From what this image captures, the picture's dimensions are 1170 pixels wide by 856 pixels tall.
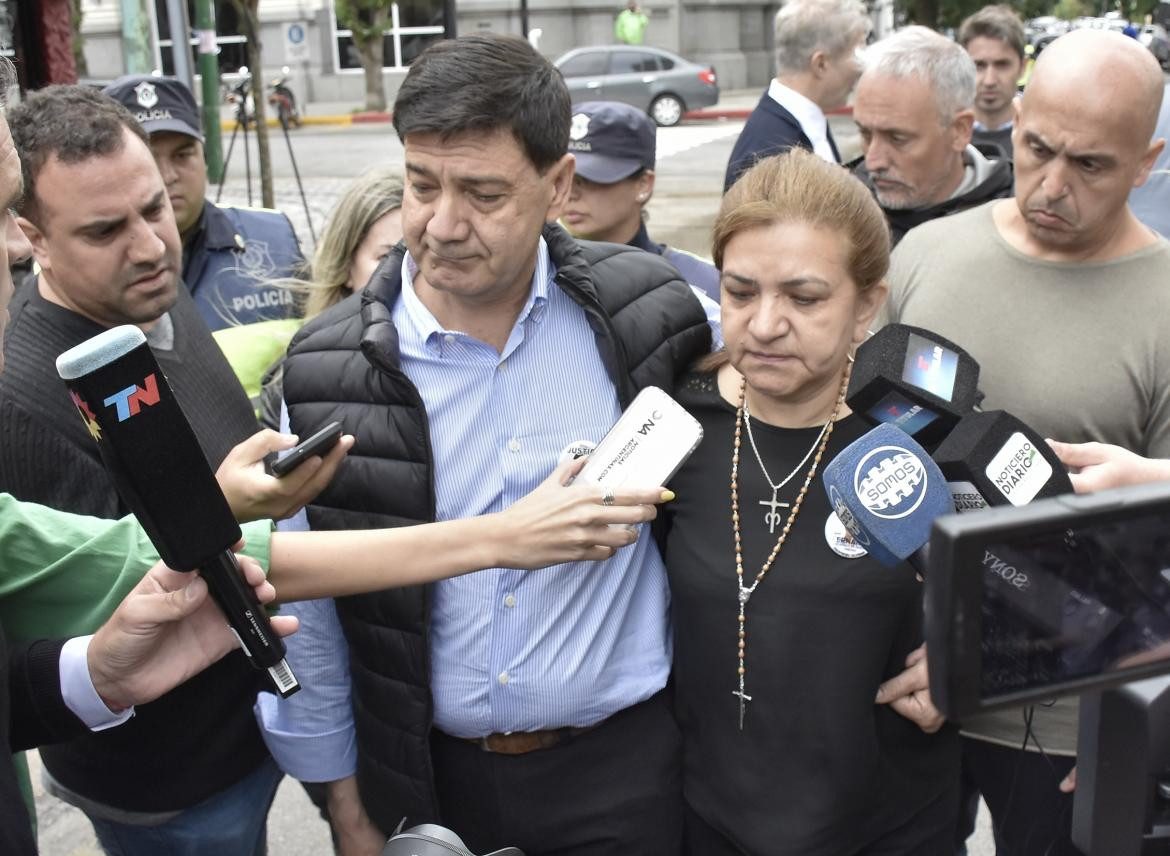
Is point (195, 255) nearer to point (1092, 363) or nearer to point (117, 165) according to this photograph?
point (117, 165)

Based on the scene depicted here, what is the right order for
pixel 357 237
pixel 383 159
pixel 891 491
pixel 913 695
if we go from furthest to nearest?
pixel 383 159 → pixel 357 237 → pixel 913 695 → pixel 891 491

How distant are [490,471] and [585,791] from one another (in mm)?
615

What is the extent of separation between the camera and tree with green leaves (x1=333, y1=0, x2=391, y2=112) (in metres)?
24.6

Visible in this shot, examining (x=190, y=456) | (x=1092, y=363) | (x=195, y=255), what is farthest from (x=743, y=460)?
(x=195, y=255)

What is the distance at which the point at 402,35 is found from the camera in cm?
2836

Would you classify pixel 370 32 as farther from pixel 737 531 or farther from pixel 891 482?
pixel 891 482

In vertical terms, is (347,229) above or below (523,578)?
above

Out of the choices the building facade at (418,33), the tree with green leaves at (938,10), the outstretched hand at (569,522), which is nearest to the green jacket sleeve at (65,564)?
the outstretched hand at (569,522)

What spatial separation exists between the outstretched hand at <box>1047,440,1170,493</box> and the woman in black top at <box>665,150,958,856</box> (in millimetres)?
324

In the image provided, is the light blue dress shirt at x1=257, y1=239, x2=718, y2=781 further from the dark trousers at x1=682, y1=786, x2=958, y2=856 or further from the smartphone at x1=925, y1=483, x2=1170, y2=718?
the smartphone at x1=925, y1=483, x2=1170, y2=718

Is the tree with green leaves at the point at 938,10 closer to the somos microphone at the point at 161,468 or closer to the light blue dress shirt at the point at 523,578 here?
the light blue dress shirt at the point at 523,578

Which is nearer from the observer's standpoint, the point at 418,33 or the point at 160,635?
the point at 160,635

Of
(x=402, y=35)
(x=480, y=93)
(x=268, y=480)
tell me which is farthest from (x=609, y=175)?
(x=402, y=35)

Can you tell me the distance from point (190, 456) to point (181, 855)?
50.6 inches
